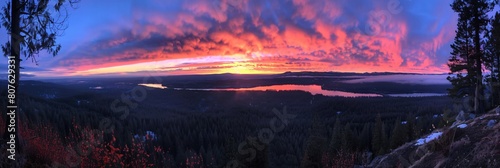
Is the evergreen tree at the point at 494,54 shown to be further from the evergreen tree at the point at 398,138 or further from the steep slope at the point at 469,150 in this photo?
the steep slope at the point at 469,150

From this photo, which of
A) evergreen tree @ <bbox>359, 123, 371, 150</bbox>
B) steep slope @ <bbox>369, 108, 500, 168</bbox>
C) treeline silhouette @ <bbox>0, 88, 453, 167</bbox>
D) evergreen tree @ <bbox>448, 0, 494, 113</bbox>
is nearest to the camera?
steep slope @ <bbox>369, 108, 500, 168</bbox>

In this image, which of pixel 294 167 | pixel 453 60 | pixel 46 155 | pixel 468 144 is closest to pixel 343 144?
pixel 294 167

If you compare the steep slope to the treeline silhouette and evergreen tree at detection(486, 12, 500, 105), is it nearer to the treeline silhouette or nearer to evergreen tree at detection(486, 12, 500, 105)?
the treeline silhouette

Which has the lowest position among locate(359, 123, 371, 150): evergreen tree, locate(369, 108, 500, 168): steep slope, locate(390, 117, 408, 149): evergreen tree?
locate(359, 123, 371, 150): evergreen tree

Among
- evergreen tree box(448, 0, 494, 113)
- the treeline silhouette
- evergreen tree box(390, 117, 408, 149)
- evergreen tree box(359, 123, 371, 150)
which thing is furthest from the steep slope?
evergreen tree box(359, 123, 371, 150)

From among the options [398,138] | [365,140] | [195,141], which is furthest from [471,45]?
[195,141]

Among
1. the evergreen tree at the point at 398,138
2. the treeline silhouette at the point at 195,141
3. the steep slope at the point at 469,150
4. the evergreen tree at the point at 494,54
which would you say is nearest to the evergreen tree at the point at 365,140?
the treeline silhouette at the point at 195,141

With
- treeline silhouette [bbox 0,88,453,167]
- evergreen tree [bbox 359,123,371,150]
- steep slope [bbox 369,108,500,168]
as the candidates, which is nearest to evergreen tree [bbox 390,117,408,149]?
treeline silhouette [bbox 0,88,453,167]

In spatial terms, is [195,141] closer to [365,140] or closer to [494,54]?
[365,140]

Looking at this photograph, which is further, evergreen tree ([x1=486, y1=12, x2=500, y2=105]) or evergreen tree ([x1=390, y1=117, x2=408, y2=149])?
evergreen tree ([x1=390, y1=117, x2=408, y2=149])

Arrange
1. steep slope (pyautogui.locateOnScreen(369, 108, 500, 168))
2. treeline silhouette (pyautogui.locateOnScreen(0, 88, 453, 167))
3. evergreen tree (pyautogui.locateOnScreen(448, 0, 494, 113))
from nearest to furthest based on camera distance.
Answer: steep slope (pyautogui.locateOnScreen(369, 108, 500, 168))
treeline silhouette (pyautogui.locateOnScreen(0, 88, 453, 167))
evergreen tree (pyautogui.locateOnScreen(448, 0, 494, 113))

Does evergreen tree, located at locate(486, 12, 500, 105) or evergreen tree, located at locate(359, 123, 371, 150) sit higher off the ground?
evergreen tree, located at locate(486, 12, 500, 105)
